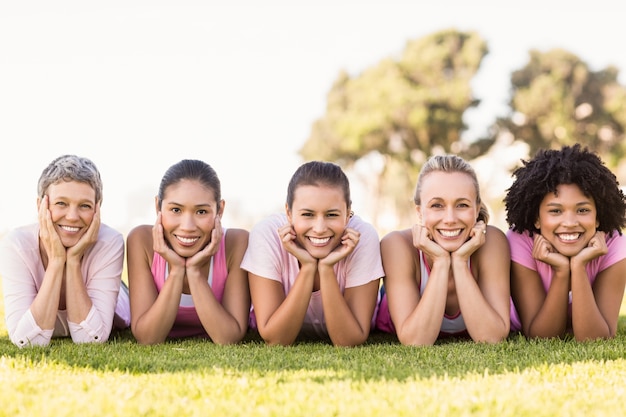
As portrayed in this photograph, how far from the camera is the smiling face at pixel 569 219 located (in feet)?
19.0

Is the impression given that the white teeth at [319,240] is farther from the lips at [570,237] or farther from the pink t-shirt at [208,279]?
the lips at [570,237]

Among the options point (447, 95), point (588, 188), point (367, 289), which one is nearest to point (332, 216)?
point (367, 289)

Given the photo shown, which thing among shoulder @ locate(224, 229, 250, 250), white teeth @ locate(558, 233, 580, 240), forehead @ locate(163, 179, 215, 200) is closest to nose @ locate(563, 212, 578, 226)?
white teeth @ locate(558, 233, 580, 240)

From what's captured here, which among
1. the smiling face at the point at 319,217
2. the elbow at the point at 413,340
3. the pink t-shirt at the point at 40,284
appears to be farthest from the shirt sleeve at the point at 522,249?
the pink t-shirt at the point at 40,284

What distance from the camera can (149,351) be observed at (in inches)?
207

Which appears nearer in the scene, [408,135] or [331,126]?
[408,135]

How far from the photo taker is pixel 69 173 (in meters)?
5.85

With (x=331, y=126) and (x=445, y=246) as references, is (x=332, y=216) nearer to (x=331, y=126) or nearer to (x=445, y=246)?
(x=445, y=246)

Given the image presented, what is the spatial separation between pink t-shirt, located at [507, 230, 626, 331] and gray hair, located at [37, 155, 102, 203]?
379cm

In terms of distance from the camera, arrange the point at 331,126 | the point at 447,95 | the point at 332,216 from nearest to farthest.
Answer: the point at 332,216 < the point at 447,95 < the point at 331,126

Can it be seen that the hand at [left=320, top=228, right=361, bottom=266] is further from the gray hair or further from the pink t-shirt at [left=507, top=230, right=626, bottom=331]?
the gray hair

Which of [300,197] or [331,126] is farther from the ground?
[331,126]

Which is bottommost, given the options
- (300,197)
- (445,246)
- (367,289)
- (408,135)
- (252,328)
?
(252,328)

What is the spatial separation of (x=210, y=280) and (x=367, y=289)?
1.42 m
